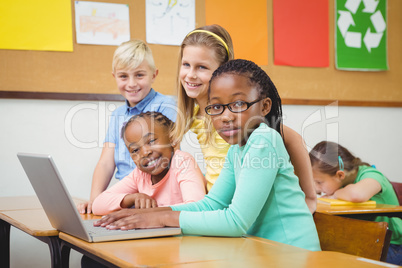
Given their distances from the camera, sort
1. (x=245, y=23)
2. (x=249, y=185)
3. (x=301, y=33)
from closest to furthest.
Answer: (x=249, y=185) < (x=245, y=23) < (x=301, y=33)

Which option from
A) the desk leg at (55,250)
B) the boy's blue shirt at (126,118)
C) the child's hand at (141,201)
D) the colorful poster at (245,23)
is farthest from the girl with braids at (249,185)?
the colorful poster at (245,23)

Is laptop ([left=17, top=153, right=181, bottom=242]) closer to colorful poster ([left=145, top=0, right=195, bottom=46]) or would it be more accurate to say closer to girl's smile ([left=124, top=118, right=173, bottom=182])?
girl's smile ([left=124, top=118, right=173, bottom=182])

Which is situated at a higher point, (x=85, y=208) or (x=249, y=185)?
(x=249, y=185)

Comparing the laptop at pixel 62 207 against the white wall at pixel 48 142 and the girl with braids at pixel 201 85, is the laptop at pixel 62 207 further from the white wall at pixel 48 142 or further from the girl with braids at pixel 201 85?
the white wall at pixel 48 142

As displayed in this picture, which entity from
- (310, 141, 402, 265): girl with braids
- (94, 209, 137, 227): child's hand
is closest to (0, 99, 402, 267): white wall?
(310, 141, 402, 265): girl with braids

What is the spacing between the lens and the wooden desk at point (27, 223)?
1.21 metres

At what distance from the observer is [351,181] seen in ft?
7.94

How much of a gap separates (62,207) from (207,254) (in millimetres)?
380

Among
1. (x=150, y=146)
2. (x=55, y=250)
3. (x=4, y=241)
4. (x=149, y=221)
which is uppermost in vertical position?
(x=150, y=146)

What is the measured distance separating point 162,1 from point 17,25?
0.88 m

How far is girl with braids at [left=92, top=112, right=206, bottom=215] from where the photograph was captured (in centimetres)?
158

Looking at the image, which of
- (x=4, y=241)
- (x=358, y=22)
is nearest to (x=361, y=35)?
(x=358, y=22)

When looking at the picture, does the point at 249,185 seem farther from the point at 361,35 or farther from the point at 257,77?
the point at 361,35

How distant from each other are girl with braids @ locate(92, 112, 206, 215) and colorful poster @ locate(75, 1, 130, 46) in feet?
3.93
